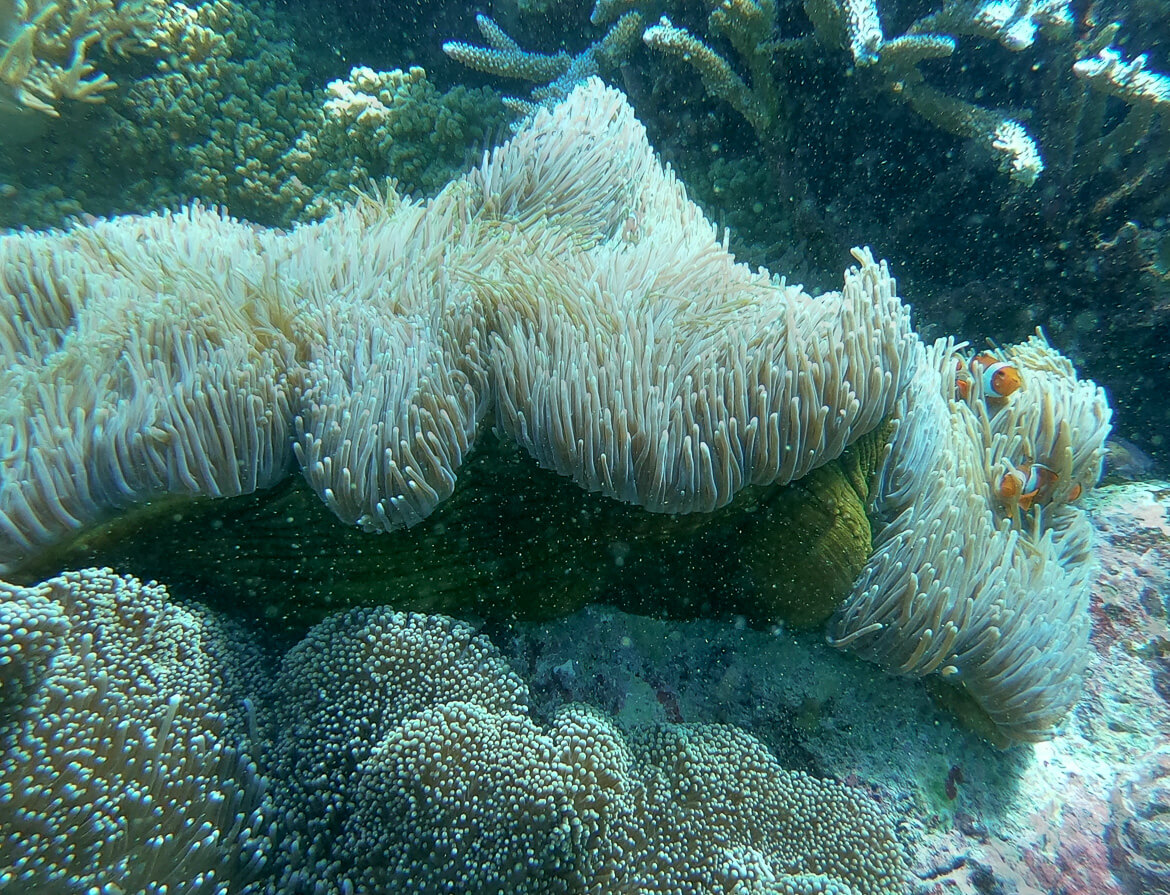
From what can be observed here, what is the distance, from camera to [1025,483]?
2.61 metres

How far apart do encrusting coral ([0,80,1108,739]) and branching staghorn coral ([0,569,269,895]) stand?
34 centimetres

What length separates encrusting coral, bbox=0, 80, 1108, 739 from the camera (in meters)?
1.95

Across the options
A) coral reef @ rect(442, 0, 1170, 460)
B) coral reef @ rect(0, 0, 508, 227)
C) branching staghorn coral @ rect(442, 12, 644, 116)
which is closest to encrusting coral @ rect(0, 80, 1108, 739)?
coral reef @ rect(442, 0, 1170, 460)

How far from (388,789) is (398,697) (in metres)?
0.25

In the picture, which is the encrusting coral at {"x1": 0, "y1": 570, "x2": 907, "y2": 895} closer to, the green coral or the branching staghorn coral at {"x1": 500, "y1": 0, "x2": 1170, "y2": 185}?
the green coral

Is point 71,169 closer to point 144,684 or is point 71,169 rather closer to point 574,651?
point 144,684

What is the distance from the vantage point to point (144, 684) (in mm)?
1842

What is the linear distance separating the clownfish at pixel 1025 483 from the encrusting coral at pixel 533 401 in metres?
0.03

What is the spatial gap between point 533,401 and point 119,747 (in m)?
1.47

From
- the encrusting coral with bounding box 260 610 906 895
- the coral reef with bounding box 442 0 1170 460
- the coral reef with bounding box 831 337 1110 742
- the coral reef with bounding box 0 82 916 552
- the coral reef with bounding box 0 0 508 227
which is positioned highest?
the coral reef with bounding box 0 0 508 227

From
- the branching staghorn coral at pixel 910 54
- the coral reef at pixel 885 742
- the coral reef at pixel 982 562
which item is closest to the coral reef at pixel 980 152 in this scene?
the branching staghorn coral at pixel 910 54

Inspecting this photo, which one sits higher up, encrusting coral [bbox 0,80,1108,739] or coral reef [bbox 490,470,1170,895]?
encrusting coral [bbox 0,80,1108,739]

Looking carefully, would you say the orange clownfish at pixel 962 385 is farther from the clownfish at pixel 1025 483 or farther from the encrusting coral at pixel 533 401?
the clownfish at pixel 1025 483

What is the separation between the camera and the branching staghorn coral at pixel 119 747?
1.58m
